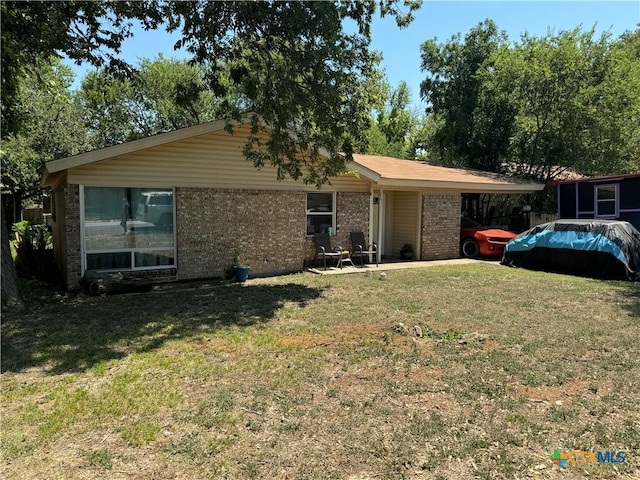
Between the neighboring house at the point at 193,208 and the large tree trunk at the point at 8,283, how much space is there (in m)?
1.27

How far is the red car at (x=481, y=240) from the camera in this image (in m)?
13.8

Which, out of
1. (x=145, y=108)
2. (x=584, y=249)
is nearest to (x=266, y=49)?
(x=584, y=249)

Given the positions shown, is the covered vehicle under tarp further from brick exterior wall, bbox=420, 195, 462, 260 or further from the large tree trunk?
the large tree trunk

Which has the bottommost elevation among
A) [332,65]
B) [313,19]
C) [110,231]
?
[110,231]

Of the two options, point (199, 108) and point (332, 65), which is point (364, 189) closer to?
point (332, 65)

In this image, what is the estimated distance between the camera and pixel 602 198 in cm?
1438

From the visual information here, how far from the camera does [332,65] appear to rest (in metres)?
7.96

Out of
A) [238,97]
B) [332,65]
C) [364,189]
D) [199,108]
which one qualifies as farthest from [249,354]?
[199,108]

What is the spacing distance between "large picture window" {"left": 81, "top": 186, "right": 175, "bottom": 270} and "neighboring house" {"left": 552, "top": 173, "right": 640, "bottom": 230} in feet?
45.6

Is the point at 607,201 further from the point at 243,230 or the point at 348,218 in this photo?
the point at 243,230

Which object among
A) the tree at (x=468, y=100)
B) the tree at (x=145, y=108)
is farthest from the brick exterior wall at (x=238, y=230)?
the tree at (x=145, y=108)

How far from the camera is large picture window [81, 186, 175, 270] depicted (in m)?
8.89

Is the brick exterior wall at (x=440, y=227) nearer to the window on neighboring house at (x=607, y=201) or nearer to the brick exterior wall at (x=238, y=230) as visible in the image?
the brick exterior wall at (x=238, y=230)

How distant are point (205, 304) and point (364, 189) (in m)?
6.32
